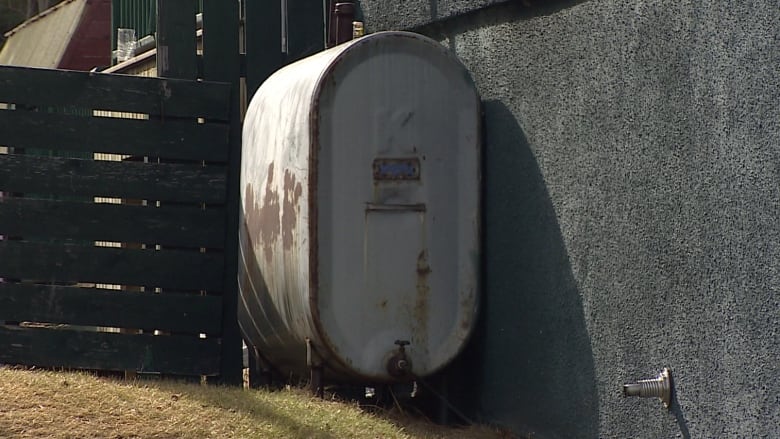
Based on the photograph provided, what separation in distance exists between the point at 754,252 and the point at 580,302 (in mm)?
1359

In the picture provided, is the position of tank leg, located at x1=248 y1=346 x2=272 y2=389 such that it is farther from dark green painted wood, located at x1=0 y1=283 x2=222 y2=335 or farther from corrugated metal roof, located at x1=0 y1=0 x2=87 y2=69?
corrugated metal roof, located at x1=0 y1=0 x2=87 y2=69

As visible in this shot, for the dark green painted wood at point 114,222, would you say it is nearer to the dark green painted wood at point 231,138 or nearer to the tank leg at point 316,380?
the dark green painted wood at point 231,138

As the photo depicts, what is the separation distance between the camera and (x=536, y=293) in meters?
6.69

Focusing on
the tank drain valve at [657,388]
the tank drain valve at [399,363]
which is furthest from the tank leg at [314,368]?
→ the tank drain valve at [657,388]

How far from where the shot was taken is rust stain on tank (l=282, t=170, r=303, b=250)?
22.3 feet

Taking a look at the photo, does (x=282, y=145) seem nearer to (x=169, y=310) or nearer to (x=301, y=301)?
(x=301, y=301)

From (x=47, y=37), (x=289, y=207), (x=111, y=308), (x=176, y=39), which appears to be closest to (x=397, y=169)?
(x=289, y=207)

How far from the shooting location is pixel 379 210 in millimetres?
6750

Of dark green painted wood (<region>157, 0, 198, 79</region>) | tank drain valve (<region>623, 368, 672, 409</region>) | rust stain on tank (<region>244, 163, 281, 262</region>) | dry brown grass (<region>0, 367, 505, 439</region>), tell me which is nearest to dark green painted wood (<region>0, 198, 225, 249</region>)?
rust stain on tank (<region>244, 163, 281, 262</region>)

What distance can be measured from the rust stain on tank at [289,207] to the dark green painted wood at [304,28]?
1871 mm

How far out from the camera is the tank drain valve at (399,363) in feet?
21.9

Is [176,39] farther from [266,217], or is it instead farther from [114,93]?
[266,217]

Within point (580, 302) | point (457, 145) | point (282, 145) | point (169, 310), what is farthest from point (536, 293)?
point (169, 310)

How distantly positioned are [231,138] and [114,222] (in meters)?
0.92
